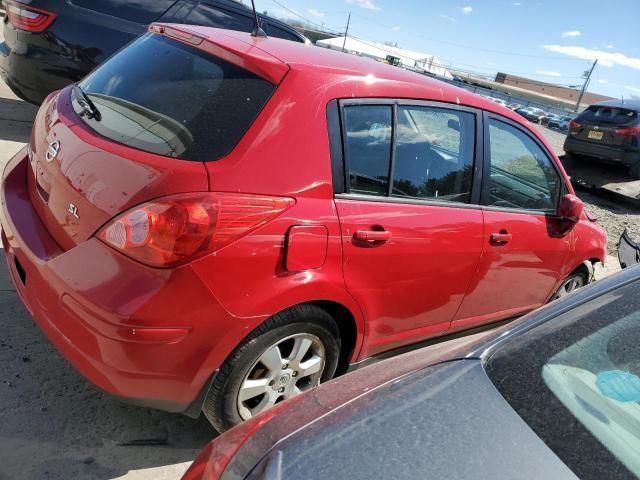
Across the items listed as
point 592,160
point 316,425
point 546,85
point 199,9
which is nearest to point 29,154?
point 316,425

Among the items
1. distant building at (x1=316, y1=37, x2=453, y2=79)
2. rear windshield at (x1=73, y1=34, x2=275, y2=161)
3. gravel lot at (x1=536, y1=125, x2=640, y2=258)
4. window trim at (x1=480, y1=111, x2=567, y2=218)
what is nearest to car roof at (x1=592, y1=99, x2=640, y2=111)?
gravel lot at (x1=536, y1=125, x2=640, y2=258)

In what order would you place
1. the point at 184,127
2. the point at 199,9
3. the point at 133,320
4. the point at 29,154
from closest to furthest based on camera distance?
the point at 133,320 < the point at 184,127 < the point at 29,154 < the point at 199,9

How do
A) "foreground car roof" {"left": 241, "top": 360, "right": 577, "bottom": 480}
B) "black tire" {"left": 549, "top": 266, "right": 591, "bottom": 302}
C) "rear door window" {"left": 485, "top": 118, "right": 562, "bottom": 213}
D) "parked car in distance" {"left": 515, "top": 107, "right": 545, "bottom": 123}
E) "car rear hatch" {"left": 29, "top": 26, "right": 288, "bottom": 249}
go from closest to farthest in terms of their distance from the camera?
"foreground car roof" {"left": 241, "top": 360, "right": 577, "bottom": 480}, "car rear hatch" {"left": 29, "top": 26, "right": 288, "bottom": 249}, "rear door window" {"left": 485, "top": 118, "right": 562, "bottom": 213}, "black tire" {"left": 549, "top": 266, "right": 591, "bottom": 302}, "parked car in distance" {"left": 515, "top": 107, "right": 545, "bottom": 123}

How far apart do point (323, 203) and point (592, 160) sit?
10255mm

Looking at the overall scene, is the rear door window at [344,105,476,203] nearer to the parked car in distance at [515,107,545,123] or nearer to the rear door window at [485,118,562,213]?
the rear door window at [485,118,562,213]

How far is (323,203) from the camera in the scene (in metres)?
2.31

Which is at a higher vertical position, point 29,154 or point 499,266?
point 29,154

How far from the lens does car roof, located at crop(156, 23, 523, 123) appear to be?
2487 millimetres

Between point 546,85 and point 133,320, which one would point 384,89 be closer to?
point 133,320

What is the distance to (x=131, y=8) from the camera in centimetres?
614

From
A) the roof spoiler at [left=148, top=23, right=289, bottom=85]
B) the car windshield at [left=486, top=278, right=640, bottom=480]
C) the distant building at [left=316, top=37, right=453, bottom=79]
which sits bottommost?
the distant building at [left=316, top=37, right=453, bottom=79]

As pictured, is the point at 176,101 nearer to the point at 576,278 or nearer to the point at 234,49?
the point at 234,49

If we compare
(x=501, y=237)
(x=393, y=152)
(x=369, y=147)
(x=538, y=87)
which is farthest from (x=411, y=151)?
(x=538, y=87)

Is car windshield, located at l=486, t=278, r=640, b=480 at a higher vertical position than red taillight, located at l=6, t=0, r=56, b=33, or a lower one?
lower
